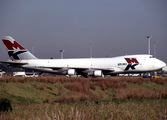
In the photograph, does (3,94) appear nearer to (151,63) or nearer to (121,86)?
(121,86)

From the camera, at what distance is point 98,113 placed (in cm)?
1267

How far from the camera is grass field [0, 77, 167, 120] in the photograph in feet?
41.7

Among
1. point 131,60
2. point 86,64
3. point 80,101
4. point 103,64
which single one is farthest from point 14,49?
point 80,101

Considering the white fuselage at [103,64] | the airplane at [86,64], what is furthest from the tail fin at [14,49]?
the white fuselage at [103,64]

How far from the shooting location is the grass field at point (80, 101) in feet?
41.7

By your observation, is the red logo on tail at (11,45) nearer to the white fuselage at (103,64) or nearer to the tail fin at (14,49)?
the tail fin at (14,49)

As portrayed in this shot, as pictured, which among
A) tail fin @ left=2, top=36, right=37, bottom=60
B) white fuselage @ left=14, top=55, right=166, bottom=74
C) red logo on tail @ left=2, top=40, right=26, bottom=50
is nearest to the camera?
white fuselage @ left=14, top=55, right=166, bottom=74

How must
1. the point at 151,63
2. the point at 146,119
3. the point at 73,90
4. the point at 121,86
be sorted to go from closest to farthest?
the point at 146,119
the point at 73,90
the point at 121,86
the point at 151,63

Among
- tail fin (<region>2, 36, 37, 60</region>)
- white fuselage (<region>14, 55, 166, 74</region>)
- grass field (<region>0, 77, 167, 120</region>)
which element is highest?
tail fin (<region>2, 36, 37, 60</region>)

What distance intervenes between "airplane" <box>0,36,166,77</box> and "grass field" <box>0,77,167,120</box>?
7.77m

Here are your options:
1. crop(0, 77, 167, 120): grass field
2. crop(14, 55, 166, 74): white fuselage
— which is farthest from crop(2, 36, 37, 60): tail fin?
crop(0, 77, 167, 120): grass field

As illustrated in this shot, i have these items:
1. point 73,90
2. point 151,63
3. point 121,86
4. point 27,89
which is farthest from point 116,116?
point 151,63

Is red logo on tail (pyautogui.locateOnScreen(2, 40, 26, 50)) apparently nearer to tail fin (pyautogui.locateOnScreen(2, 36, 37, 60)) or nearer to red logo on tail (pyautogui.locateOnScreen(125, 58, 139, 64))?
tail fin (pyautogui.locateOnScreen(2, 36, 37, 60))

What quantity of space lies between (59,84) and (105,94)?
5.46 metres
